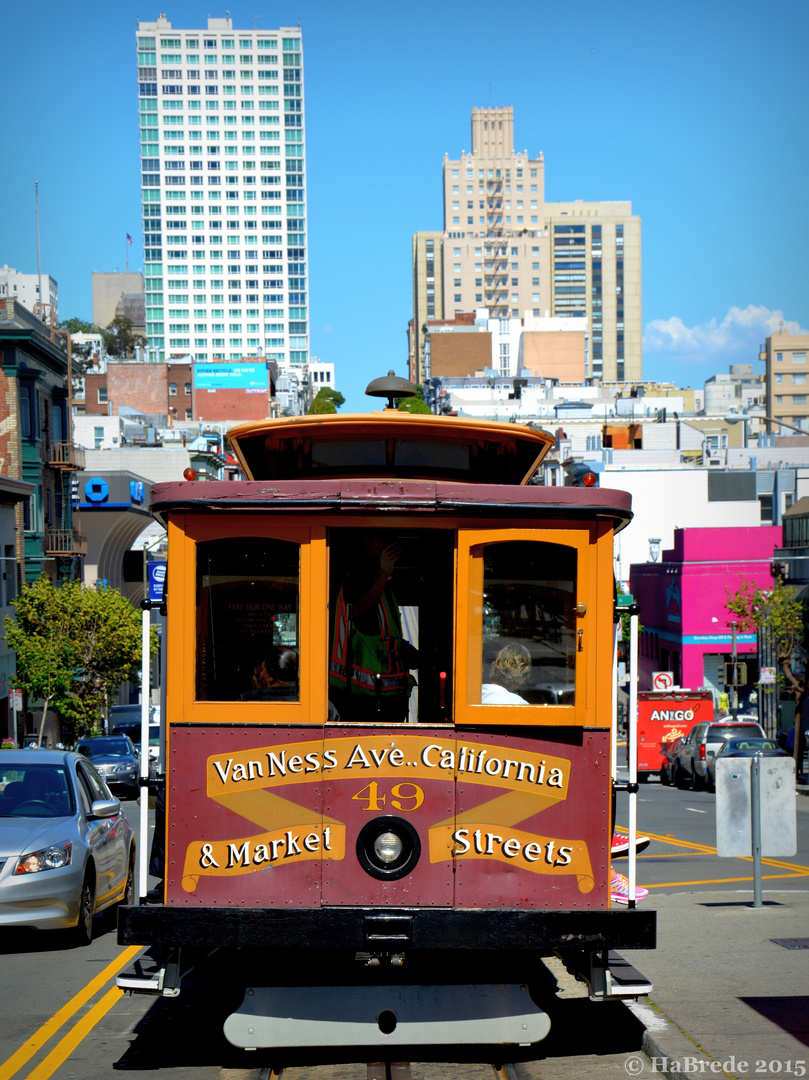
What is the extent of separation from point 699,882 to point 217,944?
8.91 metres

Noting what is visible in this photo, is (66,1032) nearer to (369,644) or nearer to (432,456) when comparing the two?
(369,644)

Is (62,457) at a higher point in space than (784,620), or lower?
higher

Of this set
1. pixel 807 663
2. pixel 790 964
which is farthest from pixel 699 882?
pixel 807 663

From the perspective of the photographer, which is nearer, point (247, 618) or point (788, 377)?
point (247, 618)

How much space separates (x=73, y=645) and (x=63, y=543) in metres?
8.48

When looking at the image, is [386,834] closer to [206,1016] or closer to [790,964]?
[206,1016]

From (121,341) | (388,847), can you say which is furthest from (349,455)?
(121,341)

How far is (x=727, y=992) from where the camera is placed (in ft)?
26.2

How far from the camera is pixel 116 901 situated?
→ 38.6ft

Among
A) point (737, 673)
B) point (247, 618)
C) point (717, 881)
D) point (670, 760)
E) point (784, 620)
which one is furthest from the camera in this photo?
point (784, 620)

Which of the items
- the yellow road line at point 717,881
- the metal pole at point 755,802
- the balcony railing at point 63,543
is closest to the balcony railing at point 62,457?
the balcony railing at point 63,543

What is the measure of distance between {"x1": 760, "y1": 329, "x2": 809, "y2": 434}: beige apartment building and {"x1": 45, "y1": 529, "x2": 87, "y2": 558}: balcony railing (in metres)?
100

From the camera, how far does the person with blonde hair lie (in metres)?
6.40

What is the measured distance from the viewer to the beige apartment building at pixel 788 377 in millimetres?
137375
